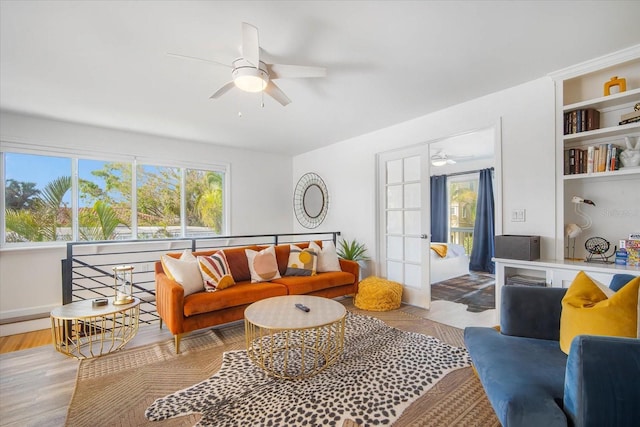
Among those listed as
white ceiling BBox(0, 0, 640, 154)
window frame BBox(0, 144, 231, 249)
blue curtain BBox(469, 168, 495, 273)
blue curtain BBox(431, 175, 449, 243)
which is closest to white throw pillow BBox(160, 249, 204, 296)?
window frame BBox(0, 144, 231, 249)

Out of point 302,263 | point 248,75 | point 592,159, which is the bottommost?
point 302,263

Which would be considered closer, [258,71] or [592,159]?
[258,71]

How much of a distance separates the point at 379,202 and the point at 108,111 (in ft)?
11.9

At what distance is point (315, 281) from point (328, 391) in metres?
1.57

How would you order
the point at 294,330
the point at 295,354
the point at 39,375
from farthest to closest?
the point at 295,354, the point at 39,375, the point at 294,330

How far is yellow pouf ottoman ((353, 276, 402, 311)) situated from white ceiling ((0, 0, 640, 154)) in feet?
7.12

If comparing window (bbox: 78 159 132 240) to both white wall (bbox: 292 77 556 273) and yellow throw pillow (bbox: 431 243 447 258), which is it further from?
yellow throw pillow (bbox: 431 243 447 258)

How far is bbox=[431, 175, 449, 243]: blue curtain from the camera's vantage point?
6.71 m

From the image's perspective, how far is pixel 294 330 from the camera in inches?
75.8

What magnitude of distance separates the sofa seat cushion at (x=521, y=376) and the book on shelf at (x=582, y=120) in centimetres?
187

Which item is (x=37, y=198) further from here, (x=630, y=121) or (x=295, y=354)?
(x=630, y=121)

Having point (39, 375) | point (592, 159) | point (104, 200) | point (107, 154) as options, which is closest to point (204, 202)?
point (104, 200)

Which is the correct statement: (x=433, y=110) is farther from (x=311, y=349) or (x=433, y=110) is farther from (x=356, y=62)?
(x=311, y=349)

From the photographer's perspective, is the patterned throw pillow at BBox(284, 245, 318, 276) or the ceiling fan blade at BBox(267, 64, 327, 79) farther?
the patterned throw pillow at BBox(284, 245, 318, 276)
